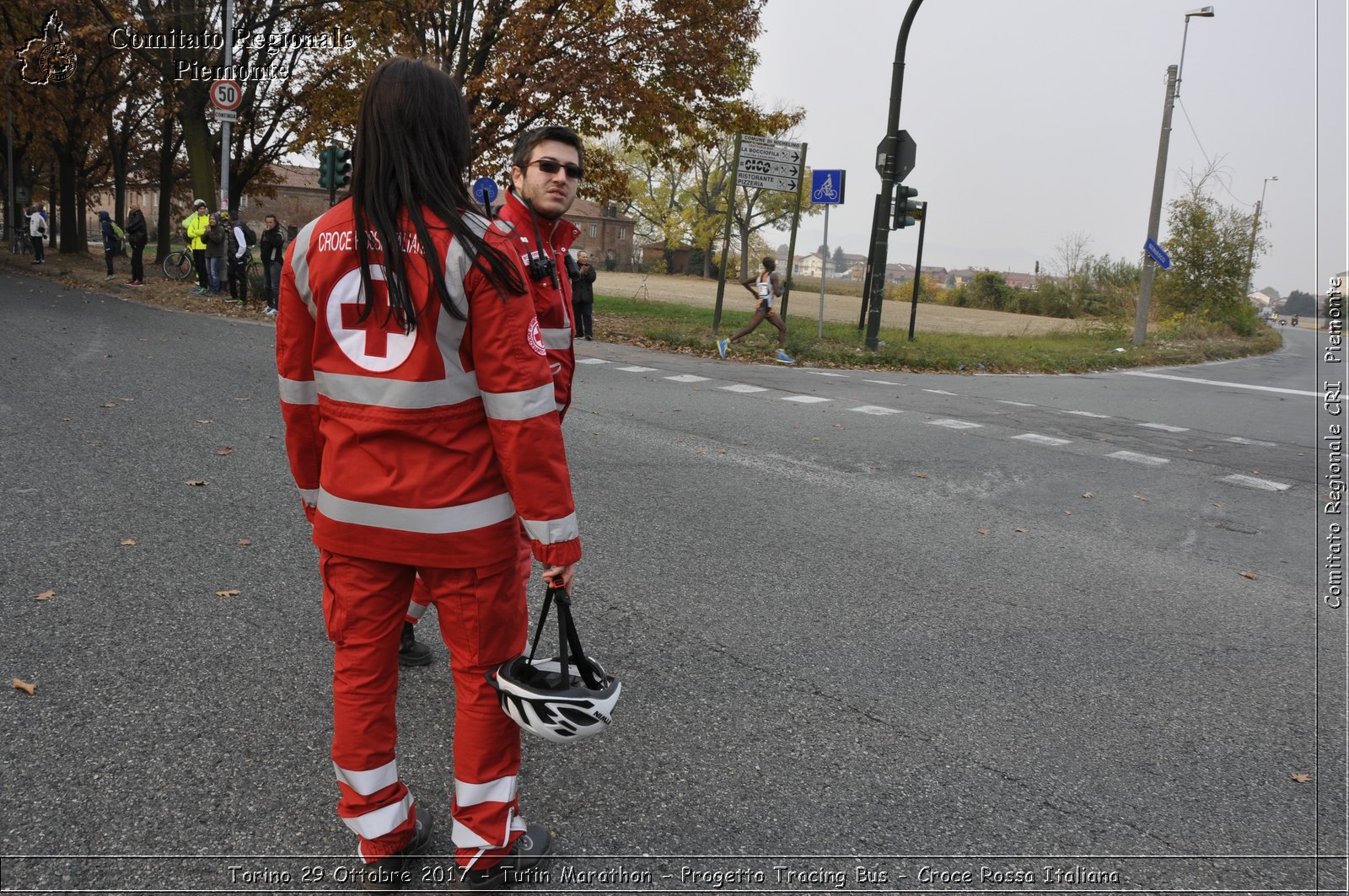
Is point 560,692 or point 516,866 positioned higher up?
point 560,692

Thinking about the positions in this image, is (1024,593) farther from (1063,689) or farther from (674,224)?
(674,224)

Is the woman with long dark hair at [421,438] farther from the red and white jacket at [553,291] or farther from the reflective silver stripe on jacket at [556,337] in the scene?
the reflective silver stripe on jacket at [556,337]

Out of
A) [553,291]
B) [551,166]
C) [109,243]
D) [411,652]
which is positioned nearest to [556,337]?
[553,291]

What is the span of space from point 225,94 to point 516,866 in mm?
18589

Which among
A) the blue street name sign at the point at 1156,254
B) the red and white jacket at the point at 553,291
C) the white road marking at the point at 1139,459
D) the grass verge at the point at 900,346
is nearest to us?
the red and white jacket at the point at 553,291

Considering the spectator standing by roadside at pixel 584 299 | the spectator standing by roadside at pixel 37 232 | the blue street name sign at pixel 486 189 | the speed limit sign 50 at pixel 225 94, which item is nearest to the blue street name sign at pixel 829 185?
the spectator standing by roadside at pixel 584 299

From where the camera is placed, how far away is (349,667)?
7.69 feet

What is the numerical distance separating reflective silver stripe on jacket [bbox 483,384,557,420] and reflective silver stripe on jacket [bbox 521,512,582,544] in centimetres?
24

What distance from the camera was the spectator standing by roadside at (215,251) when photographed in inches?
776

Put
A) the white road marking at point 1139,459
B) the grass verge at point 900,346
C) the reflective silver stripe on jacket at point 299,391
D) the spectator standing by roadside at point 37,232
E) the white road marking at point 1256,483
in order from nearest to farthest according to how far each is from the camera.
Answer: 1. the reflective silver stripe on jacket at point 299,391
2. the white road marking at point 1256,483
3. the white road marking at point 1139,459
4. the grass verge at point 900,346
5. the spectator standing by roadside at point 37,232

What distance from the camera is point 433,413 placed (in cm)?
224

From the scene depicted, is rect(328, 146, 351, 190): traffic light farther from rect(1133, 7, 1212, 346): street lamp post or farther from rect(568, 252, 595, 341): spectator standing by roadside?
rect(1133, 7, 1212, 346): street lamp post

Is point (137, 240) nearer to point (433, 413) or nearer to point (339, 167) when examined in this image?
point (339, 167)

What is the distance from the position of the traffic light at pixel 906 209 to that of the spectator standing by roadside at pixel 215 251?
12.7 m
